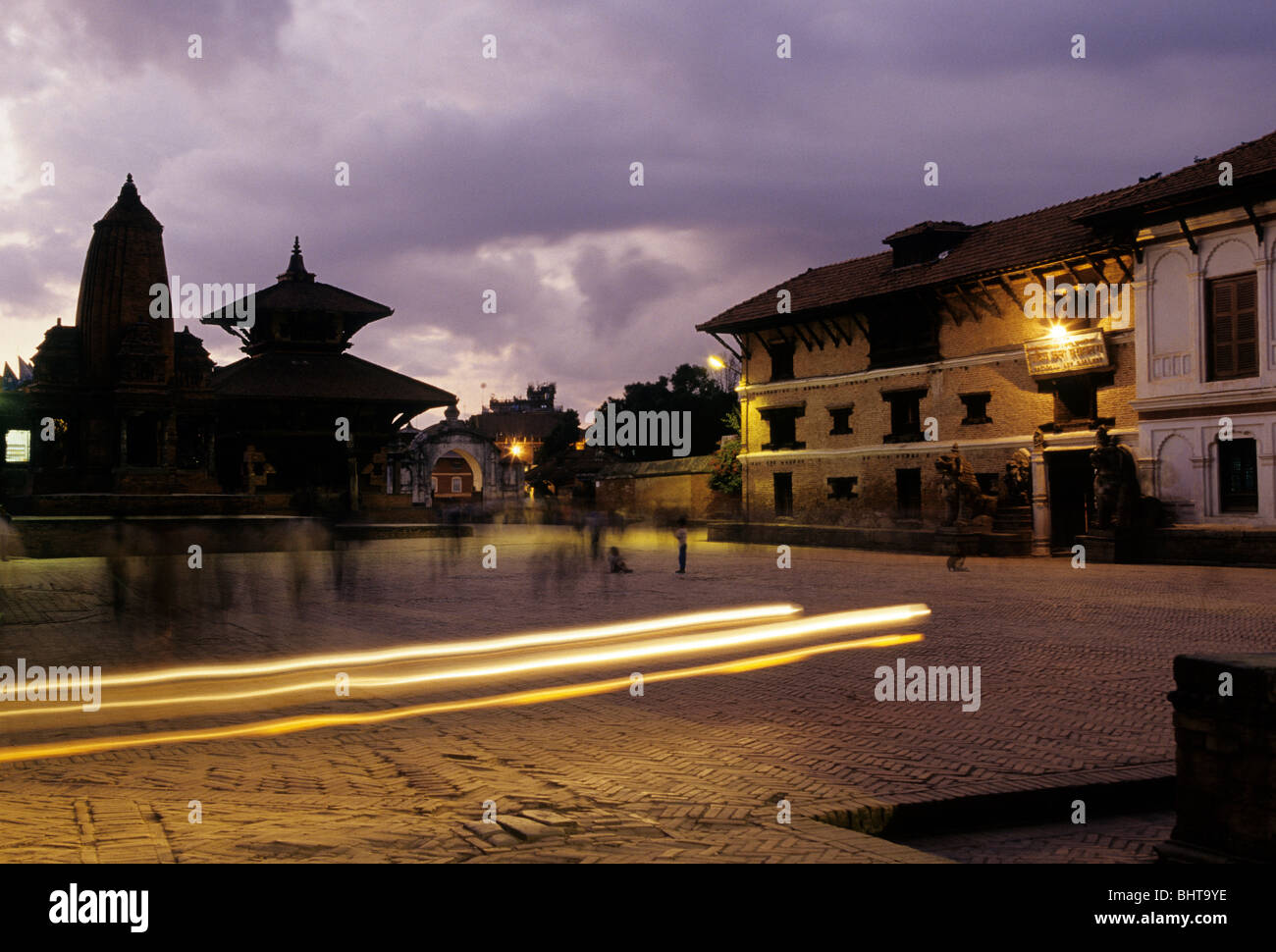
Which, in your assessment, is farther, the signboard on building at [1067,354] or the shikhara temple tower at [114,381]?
the signboard on building at [1067,354]

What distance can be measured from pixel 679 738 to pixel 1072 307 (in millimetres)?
28448

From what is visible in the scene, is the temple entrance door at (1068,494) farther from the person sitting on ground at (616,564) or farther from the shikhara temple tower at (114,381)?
the shikhara temple tower at (114,381)

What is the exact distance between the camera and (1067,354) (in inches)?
1234

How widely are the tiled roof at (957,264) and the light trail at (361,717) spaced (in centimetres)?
2387

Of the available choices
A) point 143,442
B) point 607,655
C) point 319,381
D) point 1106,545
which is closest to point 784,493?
point 1106,545

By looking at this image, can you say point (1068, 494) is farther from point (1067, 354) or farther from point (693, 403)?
point (693, 403)

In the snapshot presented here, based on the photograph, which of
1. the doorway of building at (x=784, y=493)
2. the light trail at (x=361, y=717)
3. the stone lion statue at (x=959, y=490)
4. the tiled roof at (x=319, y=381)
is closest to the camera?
the light trail at (x=361, y=717)

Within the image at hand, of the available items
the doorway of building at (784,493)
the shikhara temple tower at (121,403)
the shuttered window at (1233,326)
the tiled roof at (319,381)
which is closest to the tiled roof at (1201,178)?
the shuttered window at (1233,326)

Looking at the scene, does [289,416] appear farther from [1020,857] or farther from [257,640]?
[1020,857]

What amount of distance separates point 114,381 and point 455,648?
944 inches

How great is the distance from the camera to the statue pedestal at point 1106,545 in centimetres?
2647

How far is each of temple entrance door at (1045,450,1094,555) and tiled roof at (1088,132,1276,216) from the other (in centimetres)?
802

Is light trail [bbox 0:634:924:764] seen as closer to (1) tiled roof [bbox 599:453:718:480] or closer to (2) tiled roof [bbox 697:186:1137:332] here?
(2) tiled roof [bbox 697:186:1137:332]

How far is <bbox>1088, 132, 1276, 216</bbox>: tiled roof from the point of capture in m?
25.1
